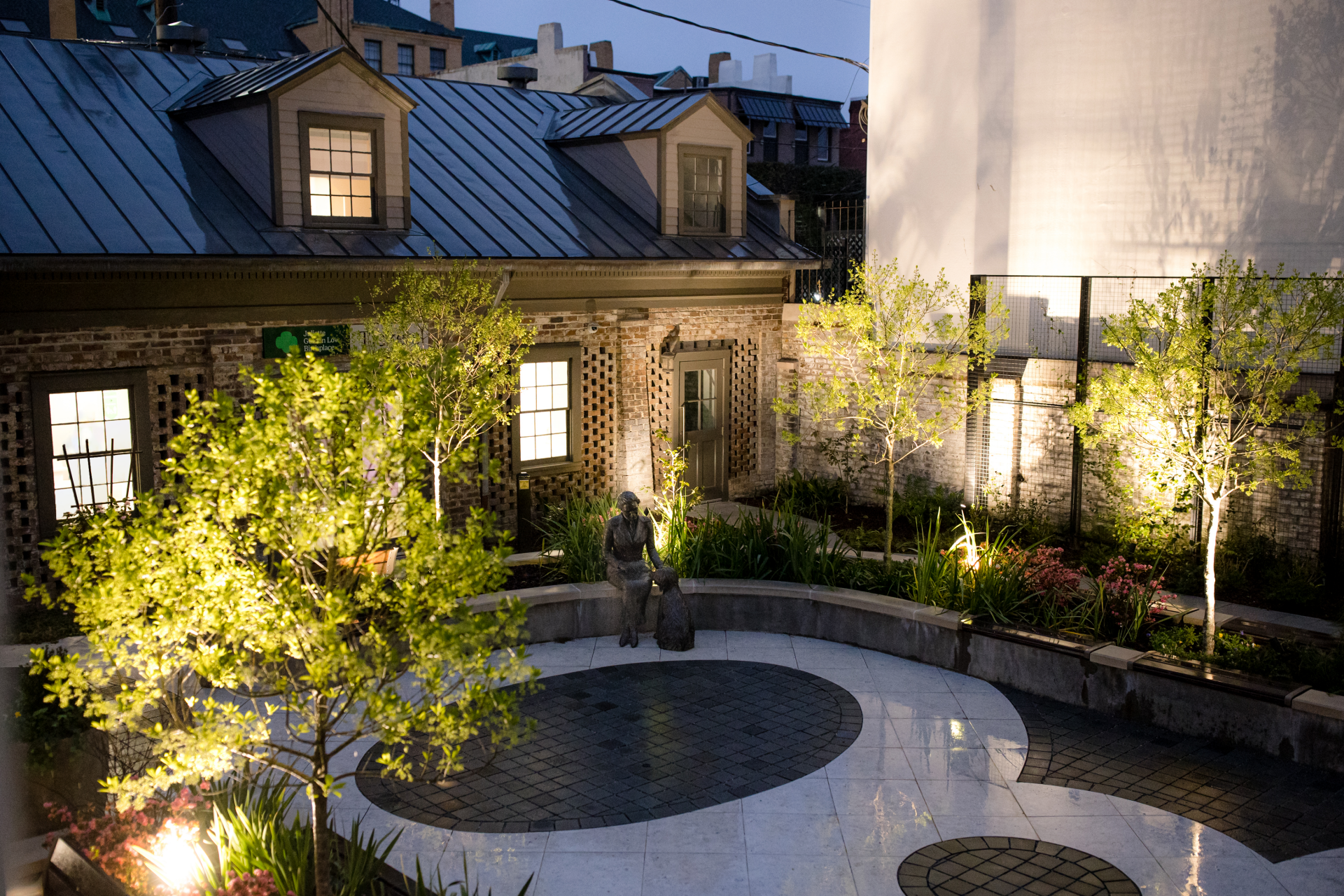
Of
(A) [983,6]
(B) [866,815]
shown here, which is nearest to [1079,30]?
(A) [983,6]

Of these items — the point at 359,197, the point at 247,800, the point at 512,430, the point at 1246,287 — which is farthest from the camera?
the point at 512,430

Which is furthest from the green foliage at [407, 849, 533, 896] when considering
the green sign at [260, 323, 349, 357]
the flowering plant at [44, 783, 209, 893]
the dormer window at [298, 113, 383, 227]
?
the dormer window at [298, 113, 383, 227]

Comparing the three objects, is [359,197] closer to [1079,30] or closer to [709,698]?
[709,698]

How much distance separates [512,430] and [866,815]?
344 inches

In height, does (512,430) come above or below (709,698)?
above

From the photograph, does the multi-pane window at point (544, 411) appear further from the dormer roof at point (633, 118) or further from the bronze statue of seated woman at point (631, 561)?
the bronze statue of seated woman at point (631, 561)

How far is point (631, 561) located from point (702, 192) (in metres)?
7.94

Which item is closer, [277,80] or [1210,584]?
[1210,584]

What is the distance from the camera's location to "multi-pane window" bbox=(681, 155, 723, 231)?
1723cm

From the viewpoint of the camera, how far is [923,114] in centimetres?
1652

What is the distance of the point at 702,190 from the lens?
1747cm

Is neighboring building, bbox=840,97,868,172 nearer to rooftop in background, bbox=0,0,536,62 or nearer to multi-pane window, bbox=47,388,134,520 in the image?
rooftop in background, bbox=0,0,536,62

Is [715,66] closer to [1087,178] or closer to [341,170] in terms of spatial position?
[1087,178]

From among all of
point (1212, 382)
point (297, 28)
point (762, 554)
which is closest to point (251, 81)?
point (762, 554)
